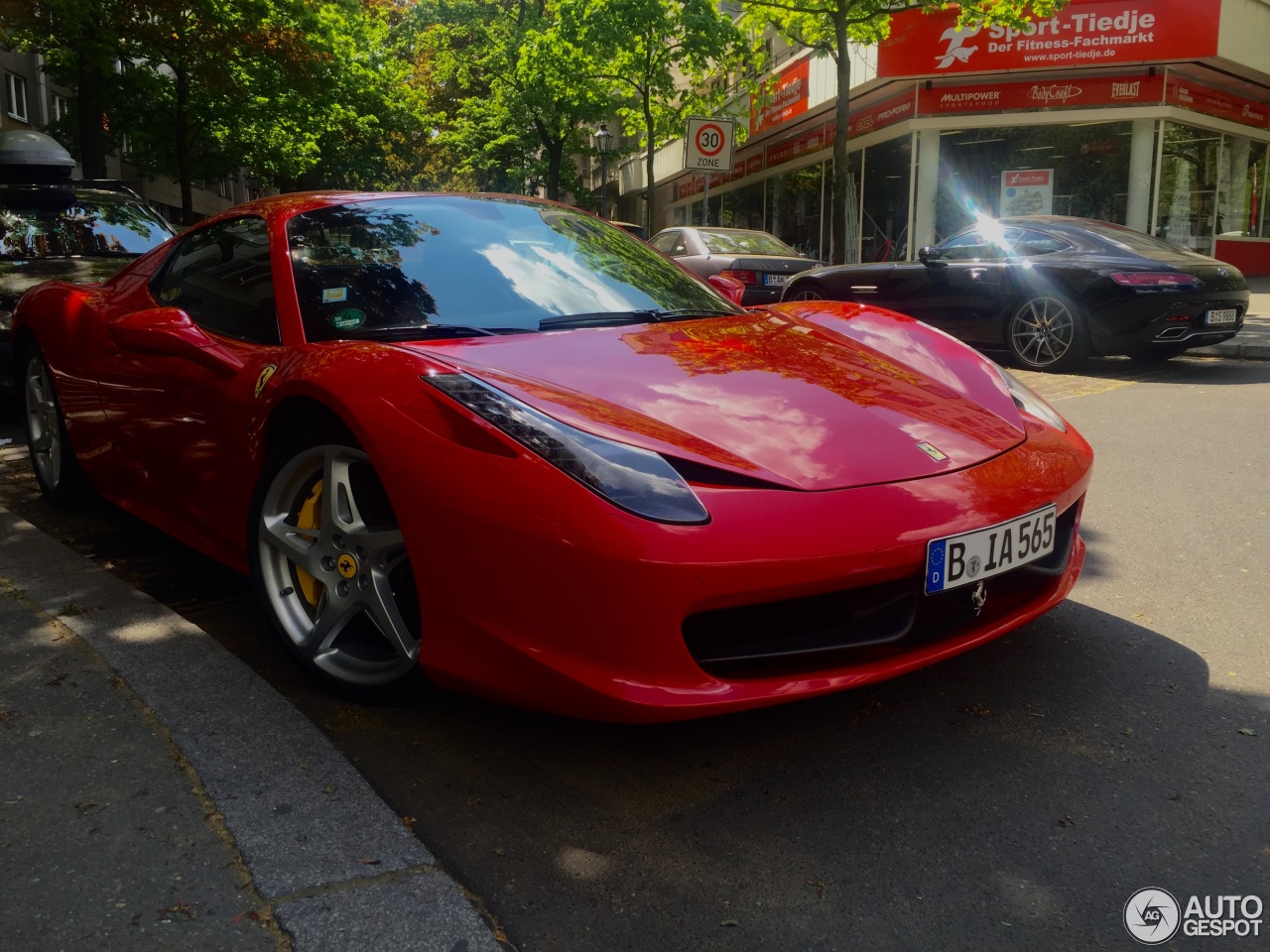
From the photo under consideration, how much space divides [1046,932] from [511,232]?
2.43m

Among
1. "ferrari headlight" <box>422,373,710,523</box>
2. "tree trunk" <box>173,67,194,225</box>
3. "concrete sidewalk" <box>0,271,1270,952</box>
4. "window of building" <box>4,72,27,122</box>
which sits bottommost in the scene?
"concrete sidewalk" <box>0,271,1270,952</box>

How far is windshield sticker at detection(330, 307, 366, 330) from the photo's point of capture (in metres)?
2.99

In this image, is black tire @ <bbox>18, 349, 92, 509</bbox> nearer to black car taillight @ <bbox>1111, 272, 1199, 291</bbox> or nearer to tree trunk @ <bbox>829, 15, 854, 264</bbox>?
black car taillight @ <bbox>1111, 272, 1199, 291</bbox>

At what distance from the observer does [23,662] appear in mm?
2834

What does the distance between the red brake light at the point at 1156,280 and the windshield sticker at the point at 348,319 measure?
22.7ft

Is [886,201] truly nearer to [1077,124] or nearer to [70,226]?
[1077,124]

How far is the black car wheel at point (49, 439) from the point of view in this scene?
4.45 metres

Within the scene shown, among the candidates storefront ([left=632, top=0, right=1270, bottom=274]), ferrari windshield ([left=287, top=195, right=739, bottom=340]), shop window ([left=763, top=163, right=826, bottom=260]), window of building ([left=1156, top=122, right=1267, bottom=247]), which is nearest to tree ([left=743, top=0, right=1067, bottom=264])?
storefront ([left=632, top=0, right=1270, bottom=274])

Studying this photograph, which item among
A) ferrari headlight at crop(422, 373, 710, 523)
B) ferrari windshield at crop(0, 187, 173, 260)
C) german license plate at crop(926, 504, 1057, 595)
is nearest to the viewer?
ferrari headlight at crop(422, 373, 710, 523)

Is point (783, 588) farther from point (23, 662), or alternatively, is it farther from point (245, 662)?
point (23, 662)

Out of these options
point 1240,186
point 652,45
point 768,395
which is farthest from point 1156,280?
point 652,45

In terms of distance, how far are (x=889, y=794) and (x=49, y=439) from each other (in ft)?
12.6

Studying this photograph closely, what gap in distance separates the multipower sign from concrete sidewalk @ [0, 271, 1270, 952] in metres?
16.8

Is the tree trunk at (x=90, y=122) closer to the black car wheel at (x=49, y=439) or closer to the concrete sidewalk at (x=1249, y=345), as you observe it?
the black car wheel at (x=49, y=439)
